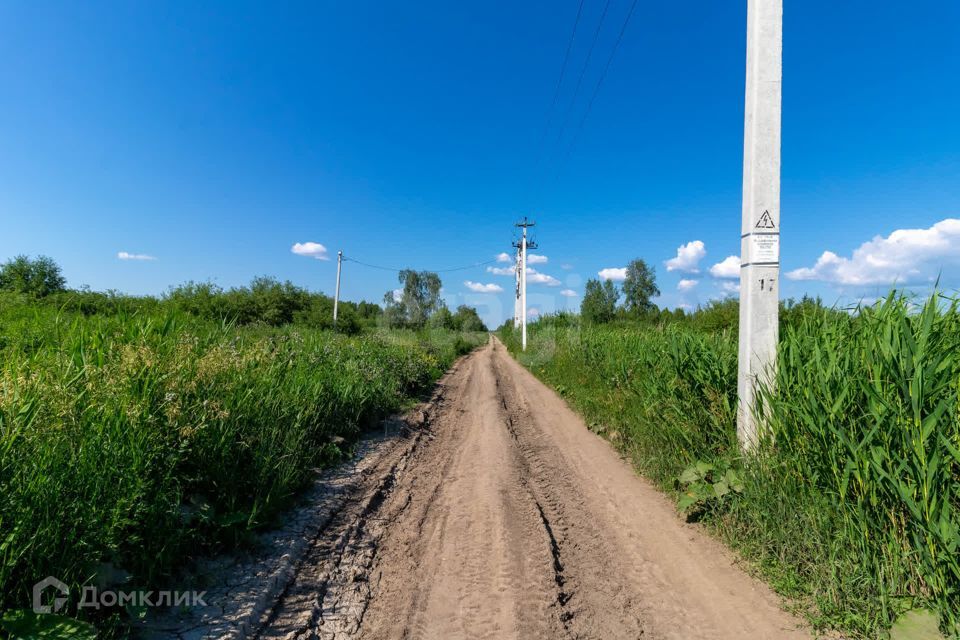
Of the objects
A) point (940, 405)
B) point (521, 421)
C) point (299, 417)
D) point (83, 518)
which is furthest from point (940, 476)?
point (521, 421)

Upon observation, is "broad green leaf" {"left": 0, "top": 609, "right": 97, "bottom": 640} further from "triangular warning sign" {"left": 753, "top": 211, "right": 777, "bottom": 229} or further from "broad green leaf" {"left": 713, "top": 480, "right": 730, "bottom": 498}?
"triangular warning sign" {"left": 753, "top": 211, "right": 777, "bottom": 229}

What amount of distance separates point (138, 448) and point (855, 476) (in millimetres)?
4721

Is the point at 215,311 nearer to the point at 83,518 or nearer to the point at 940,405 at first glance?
the point at 83,518

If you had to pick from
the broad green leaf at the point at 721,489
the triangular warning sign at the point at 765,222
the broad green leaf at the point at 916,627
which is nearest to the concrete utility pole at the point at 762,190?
the triangular warning sign at the point at 765,222

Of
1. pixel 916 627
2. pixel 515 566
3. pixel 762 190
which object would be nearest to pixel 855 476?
pixel 916 627

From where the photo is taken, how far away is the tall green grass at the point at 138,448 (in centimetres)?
211

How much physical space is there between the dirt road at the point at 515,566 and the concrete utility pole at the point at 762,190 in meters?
1.59

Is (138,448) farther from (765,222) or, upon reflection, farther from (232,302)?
(232,302)

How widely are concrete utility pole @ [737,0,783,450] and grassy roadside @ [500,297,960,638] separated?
1.17ft

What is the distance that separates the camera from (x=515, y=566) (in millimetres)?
3189

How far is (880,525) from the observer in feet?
8.46

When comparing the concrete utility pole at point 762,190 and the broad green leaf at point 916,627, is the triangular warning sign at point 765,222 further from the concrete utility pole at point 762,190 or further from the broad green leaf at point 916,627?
the broad green leaf at point 916,627

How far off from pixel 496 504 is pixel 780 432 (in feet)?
9.02

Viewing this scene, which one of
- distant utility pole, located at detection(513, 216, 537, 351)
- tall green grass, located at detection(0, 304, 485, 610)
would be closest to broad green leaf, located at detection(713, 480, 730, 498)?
tall green grass, located at detection(0, 304, 485, 610)
